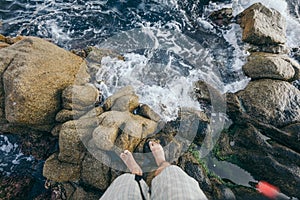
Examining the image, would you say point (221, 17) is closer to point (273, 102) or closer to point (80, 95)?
point (273, 102)

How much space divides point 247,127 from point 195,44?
11.6 feet

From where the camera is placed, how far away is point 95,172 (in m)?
5.62

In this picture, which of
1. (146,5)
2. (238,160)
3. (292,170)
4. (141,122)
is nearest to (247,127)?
(238,160)

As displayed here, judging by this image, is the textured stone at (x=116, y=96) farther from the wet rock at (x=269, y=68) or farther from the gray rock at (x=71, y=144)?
the wet rock at (x=269, y=68)

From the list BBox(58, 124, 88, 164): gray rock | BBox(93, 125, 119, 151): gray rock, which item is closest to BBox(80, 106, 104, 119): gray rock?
BBox(58, 124, 88, 164): gray rock

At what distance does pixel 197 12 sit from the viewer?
905 cm

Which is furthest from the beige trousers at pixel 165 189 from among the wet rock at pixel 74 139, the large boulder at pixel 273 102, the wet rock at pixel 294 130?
the wet rock at pixel 294 130

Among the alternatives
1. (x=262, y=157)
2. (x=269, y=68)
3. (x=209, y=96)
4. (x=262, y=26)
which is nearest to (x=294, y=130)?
(x=262, y=157)

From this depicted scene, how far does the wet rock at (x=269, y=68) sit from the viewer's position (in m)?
6.59

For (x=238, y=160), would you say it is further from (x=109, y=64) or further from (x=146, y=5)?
(x=146, y=5)

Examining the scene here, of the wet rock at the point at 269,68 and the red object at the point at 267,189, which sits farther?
the wet rock at the point at 269,68

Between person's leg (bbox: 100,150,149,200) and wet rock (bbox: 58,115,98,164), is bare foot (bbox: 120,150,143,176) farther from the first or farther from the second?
person's leg (bbox: 100,150,149,200)

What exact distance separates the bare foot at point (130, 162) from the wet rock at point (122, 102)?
1088mm

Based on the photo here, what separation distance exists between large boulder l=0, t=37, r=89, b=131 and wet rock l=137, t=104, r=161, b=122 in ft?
5.79
